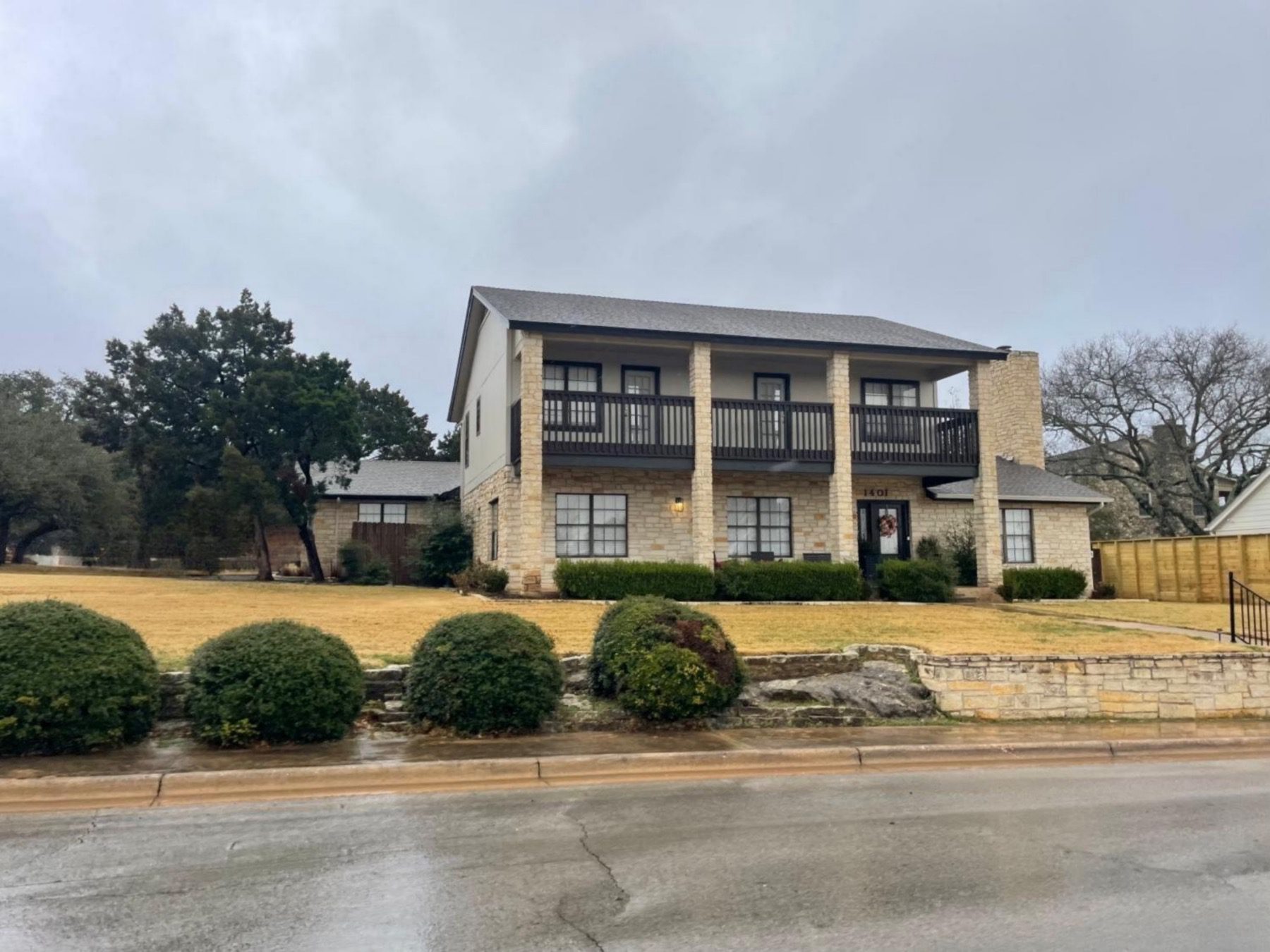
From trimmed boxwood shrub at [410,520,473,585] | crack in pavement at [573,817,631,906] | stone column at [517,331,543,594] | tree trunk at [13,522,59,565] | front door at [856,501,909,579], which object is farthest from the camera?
tree trunk at [13,522,59,565]

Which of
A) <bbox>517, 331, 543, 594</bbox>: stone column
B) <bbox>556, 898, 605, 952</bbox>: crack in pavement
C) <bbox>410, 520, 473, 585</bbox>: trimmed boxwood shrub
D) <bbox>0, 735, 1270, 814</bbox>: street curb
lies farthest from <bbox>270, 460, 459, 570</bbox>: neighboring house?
<bbox>556, 898, 605, 952</bbox>: crack in pavement

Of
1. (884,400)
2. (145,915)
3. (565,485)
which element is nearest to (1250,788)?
(145,915)

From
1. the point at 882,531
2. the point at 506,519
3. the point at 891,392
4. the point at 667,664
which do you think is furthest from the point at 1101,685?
the point at 891,392

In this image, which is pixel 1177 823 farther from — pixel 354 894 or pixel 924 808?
pixel 354 894

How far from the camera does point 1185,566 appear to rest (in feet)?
79.6

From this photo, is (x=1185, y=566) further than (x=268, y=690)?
Yes

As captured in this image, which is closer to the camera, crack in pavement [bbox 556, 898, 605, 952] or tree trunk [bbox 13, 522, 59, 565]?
crack in pavement [bbox 556, 898, 605, 952]

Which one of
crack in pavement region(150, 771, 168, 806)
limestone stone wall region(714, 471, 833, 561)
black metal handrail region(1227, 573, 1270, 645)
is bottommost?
crack in pavement region(150, 771, 168, 806)

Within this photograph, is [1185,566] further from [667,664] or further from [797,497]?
[667,664]

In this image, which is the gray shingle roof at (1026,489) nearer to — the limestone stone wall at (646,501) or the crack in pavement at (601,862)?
the limestone stone wall at (646,501)

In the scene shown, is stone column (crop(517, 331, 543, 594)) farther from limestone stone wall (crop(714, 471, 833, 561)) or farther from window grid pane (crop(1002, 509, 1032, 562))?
window grid pane (crop(1002, 509, 1032, 562))

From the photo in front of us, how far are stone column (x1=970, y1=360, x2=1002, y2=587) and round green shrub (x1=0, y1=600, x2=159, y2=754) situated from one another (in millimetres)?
19408

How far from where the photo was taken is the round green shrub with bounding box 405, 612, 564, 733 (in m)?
8.81

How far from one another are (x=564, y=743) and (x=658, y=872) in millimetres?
3391
